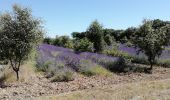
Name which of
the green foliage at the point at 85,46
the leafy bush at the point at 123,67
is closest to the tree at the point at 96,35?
the green foliage at the point at 85,46

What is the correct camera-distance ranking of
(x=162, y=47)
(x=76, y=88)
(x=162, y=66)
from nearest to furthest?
(x=76, y=88) < (x=162, y=47) < (x=162, y=66)

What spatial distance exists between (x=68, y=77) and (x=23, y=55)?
1880 millimetres

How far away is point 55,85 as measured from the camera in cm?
1212

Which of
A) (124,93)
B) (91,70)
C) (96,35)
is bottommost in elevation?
(124,93)

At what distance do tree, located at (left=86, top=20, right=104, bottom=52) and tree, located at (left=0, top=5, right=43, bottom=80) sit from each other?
1090cm

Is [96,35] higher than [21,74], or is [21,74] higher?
[96,35]

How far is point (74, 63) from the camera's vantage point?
1568cm

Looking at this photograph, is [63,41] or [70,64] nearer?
[70,64]

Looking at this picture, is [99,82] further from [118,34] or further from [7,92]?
[118,34]

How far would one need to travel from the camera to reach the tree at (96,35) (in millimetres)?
23562

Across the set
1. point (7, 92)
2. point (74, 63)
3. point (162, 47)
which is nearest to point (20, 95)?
point (7, 92)

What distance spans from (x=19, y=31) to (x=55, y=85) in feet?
7.87

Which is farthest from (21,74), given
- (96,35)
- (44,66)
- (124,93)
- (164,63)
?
(96,35)

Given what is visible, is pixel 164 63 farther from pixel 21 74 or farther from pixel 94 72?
pixel 21 74
